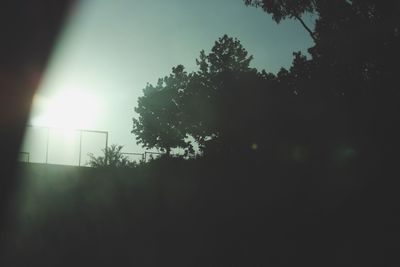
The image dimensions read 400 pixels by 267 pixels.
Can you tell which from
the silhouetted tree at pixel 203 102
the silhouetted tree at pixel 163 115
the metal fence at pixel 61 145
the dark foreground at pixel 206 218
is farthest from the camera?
the silhouetted tree at pixel 163 115

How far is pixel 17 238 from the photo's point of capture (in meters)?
10.7

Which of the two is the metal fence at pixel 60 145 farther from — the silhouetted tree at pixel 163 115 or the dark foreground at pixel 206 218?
the silhouetted tree at pixel 163 115

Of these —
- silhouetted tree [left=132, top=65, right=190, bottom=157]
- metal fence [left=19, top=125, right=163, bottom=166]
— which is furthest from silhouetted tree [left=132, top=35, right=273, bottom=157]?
metal fence [left=19, top=125, right=163, bottom=166]

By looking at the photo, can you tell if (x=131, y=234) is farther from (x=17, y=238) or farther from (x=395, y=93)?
(x=395, y=93)

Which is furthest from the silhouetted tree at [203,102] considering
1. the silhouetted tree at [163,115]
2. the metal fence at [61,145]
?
the metal fence at [61,145]

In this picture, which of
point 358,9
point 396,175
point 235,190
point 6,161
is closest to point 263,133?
point 235,190

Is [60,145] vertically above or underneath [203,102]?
underneath

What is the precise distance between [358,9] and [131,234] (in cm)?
1585

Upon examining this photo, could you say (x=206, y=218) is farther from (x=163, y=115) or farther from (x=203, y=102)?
(x=163, y=115)

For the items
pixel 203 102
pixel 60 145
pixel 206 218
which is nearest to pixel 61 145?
pixel 60 145

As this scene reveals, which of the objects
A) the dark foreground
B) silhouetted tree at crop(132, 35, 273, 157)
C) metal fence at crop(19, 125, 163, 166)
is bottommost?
the dark foreground

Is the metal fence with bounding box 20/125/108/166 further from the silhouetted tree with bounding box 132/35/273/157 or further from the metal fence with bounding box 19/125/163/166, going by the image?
the silhouetted tree with bounding box 132/35/273/157

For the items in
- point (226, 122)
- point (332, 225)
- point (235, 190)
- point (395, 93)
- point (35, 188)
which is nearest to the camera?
point (332, 225)

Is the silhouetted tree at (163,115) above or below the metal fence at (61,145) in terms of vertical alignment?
above
